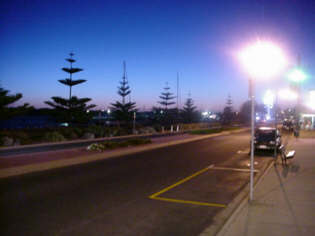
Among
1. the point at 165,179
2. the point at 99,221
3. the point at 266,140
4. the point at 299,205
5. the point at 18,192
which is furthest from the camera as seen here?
the point at 266,140

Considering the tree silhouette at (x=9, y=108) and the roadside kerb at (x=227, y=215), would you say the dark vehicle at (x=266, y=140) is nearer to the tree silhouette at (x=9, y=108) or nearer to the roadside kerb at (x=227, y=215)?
the roadside kerb at (x=227, y=215)

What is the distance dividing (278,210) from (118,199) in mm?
3815

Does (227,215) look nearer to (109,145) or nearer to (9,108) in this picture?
(109,145)

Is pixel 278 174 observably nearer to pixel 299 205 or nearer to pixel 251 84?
pixel 299 205

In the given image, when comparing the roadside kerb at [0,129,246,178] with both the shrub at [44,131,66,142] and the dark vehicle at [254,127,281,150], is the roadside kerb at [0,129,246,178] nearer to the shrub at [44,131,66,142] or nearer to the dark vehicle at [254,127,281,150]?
the dark vehicle at [254,127,281,150]

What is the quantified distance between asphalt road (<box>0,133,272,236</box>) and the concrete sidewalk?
71 centimetres

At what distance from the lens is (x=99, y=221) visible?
20.1ft

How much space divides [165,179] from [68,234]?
531cm

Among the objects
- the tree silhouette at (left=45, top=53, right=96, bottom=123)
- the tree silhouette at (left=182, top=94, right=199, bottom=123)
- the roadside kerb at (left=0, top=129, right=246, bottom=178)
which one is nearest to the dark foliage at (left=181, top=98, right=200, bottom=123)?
the tree silhouette at (left=182, top=94, right=199, bottom=123)

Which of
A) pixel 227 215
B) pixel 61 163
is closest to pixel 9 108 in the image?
pixel 61 163

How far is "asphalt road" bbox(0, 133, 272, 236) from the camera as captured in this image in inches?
231

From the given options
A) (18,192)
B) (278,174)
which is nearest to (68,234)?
(18,192)

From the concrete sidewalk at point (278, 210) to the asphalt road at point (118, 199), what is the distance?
707mm

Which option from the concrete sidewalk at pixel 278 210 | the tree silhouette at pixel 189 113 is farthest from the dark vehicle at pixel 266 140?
the tree silhouette at pixel 189 113
